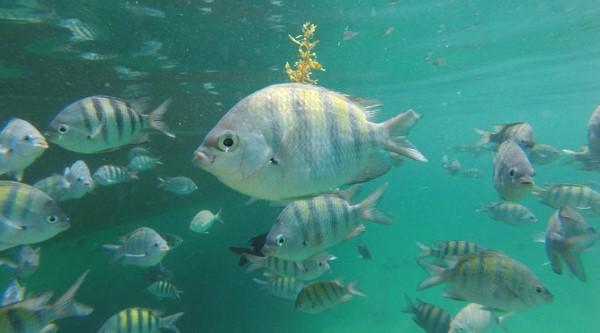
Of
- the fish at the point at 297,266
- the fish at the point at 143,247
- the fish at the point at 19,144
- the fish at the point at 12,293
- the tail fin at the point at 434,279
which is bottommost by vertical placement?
the fish at the point at 12,293

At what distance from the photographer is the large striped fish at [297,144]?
2.02 m

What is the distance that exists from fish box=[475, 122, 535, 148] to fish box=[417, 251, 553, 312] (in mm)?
1782

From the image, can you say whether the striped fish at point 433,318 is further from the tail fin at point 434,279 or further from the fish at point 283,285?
the tail fin at point 434,279

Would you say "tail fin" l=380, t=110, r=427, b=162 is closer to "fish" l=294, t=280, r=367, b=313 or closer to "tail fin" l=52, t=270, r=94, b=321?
"tail fin" l=52, t=270, r=94, b=321

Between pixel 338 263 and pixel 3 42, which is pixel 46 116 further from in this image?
pixel 338 263

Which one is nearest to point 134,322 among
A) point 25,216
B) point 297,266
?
point 297,266

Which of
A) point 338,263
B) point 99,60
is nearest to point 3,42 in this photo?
point 99,60

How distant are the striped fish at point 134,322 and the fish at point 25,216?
7.73 feet

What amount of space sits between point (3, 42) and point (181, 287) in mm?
10466

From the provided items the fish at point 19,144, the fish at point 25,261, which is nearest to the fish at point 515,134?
the fish at point 19,144

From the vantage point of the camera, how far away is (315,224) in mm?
3631

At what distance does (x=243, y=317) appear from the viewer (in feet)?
53.7

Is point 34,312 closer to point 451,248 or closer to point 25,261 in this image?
point 25,261

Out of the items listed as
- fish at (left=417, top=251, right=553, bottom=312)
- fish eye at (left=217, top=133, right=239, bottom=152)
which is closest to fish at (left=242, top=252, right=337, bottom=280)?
fish at (left=417, top=251, right=553, bottom=312)
